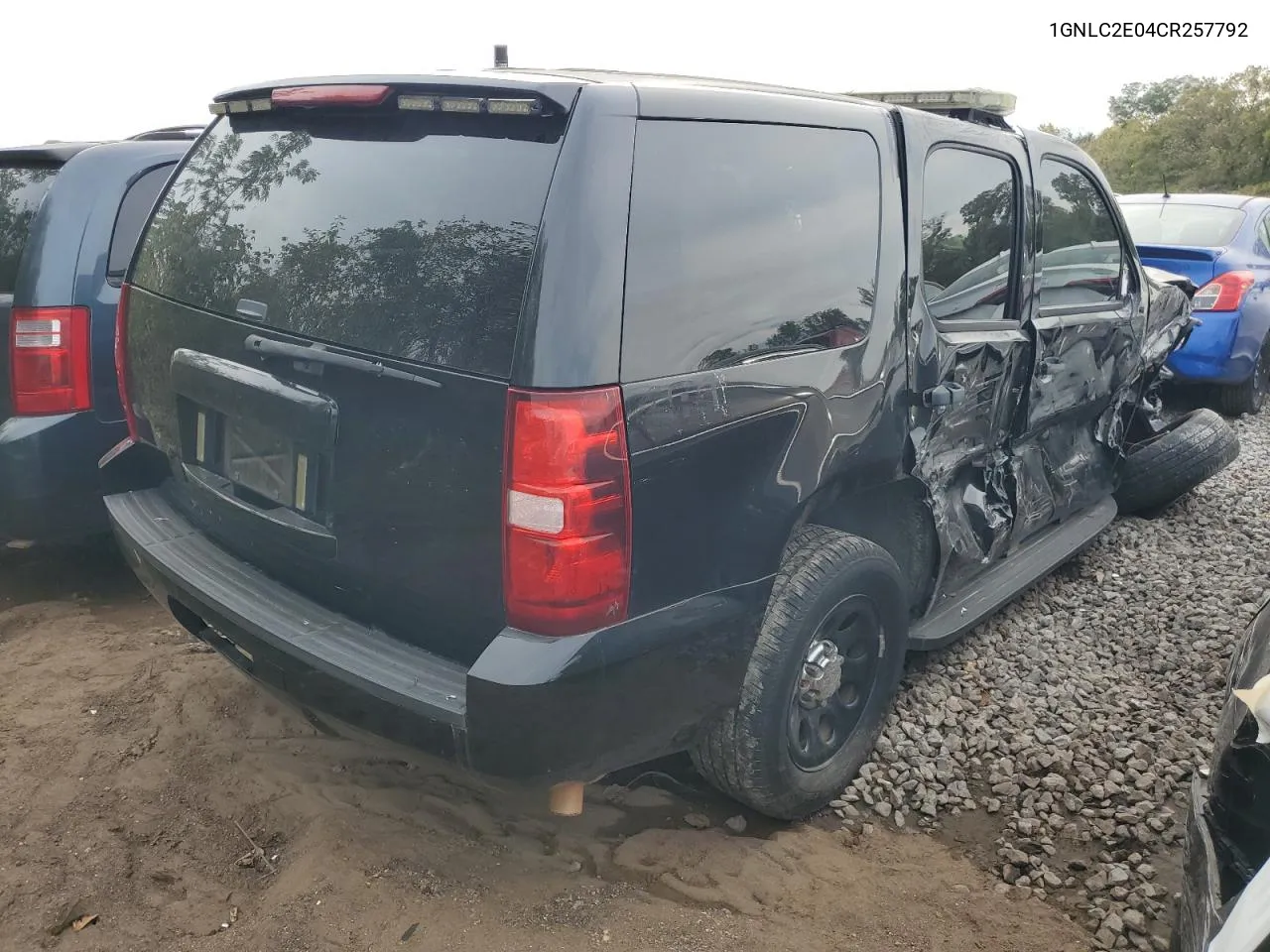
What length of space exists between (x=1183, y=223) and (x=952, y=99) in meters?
5.19

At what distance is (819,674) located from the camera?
2662mm

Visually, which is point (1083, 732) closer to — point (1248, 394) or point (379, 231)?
point (379, 231)

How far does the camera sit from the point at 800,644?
2.51 meters

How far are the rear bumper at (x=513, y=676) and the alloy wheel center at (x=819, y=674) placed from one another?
14.2 inches

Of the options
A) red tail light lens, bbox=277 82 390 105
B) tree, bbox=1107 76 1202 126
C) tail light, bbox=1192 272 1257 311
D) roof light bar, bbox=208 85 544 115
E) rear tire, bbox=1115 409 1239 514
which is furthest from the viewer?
tree, bbox=1107 76 1202 126

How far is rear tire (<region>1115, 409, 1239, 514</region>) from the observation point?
192 inches

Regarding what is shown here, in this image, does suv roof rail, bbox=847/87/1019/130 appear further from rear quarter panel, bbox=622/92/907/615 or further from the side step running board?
the side step running board

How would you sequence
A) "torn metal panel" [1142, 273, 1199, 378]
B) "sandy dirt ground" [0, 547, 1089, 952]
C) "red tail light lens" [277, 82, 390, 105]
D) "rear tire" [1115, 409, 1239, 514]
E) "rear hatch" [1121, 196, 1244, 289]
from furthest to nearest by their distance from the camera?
1. "rear hatch" [1121, 196, 1244, 289]
2. "rear tire" [1115, 409, 1239, 514]
3. "torn metal panel" [1142, 273, 1199, 378]
4. "sandy dirt ground" [0, 547, 1089, 952]
5. "red tail light lens" [277, 82, 390, 105]

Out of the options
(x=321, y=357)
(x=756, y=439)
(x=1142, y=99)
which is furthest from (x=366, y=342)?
(x=1142, y=99)

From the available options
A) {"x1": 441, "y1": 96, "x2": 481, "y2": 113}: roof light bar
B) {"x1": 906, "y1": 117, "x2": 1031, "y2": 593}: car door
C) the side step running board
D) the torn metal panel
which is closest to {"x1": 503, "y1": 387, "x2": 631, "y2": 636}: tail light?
{"x1": 441, "y1": 96, "x2": 481, "y2": 113}: roof light bar

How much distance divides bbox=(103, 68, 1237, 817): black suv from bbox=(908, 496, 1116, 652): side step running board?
0.08 metres

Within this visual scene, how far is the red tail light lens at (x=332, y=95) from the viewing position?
7.15ft

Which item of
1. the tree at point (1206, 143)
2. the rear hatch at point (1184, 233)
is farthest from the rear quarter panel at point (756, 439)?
the tree at point (1206, 143)

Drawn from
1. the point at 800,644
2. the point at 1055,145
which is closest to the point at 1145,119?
the point at 1055,145
